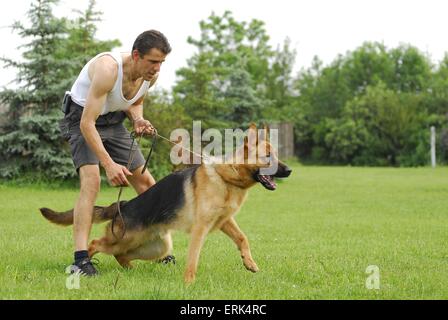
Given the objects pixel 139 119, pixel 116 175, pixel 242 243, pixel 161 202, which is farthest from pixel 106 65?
pixel 242 243

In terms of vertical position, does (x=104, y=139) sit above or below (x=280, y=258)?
above

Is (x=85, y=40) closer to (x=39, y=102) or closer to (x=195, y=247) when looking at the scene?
(x=39, y=102)

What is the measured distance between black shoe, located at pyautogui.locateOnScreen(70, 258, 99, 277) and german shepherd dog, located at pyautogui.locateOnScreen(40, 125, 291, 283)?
39 cm

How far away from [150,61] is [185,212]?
153cm

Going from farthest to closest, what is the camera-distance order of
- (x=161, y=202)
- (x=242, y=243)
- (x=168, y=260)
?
(x=168, y=260) < (x=242, y=243) < (x=161, y=202)

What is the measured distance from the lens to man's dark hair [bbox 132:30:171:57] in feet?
18.5

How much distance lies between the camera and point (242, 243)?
6242 mm

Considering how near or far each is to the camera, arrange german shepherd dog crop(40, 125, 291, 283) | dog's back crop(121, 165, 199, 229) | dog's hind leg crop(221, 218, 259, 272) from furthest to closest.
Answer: dog's hind leg crop(221, 218, 259, 272) → dog's back crop(121, 165, 199, 229) → german shepherd dog crop(40, 125, 291, 283)

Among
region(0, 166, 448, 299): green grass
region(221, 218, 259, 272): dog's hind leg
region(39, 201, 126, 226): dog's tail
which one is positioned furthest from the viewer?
region(39, 201, 126, 226): dog's tail

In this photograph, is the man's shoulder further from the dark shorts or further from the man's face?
the dark shorts

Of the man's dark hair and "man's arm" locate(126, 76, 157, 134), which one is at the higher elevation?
the man's dark hair

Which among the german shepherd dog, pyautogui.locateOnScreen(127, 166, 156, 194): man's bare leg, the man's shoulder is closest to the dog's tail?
the german shepherd dog
